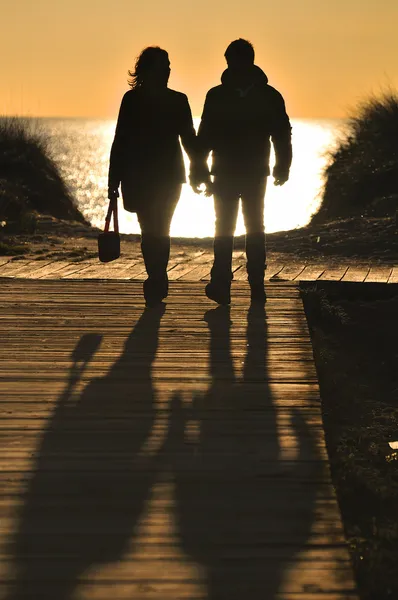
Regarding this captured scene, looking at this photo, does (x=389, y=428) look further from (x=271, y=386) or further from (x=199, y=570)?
(x=199, y=570)

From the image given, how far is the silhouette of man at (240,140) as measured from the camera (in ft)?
Answer: 29.0

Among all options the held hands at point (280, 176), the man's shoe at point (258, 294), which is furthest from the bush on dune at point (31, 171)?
the held hands at point (280, 176)

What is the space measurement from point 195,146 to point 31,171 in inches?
473

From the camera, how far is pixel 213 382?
6.60 meters

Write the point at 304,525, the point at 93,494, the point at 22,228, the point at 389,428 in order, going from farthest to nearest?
the point at 22,228 → the point at 389,428 → the point at 93,494 → the point at 304,525

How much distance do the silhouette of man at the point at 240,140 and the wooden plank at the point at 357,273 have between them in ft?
5.31

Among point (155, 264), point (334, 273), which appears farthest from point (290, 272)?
point (155, 264)

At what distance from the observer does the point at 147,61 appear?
28.5 ft

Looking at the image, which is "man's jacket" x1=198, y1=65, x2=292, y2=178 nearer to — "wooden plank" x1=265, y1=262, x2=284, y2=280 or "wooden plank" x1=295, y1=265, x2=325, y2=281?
"wooden plank" x1=295, y1=265, x2=325, y2=281

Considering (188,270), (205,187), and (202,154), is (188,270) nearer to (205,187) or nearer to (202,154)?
(205,187)

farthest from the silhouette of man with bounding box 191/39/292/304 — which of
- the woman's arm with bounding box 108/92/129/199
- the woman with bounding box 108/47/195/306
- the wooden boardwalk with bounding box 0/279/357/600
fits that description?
the wooden boardwalk with bounding box 0/279/357/600

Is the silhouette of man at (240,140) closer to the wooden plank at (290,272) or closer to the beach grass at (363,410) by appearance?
the beach grass at (363,410)

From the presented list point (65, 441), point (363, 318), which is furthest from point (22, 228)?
point (65, 441)

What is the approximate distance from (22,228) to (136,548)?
1208 centimetres
